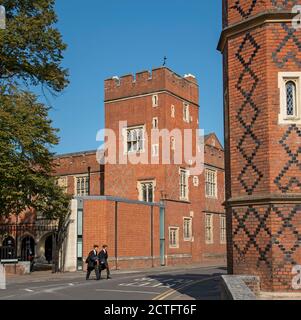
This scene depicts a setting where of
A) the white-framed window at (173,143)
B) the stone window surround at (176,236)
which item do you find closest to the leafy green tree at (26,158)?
the stone window surround at (176,236)

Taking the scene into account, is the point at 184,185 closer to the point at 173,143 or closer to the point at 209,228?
the point at 173,143

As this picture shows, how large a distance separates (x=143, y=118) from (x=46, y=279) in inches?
675

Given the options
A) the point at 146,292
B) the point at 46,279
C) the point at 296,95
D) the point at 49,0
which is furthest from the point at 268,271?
the point at 49,0

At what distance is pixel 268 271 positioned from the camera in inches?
453

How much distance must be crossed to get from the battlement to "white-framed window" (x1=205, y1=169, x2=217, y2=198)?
6.54 meters

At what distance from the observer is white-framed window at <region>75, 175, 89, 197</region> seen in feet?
139

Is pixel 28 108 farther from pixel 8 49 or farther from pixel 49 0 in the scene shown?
pixel 49 0

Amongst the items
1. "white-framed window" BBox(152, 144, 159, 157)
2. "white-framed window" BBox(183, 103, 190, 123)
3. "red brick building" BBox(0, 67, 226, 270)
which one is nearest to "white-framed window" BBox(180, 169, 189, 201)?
"red brick building" BBox(0, 67, 226, 270)

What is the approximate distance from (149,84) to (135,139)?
4012 millimetres

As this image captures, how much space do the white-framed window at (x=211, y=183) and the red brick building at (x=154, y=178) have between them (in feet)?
0.59

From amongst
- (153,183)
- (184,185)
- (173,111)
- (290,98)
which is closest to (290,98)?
(290,98)

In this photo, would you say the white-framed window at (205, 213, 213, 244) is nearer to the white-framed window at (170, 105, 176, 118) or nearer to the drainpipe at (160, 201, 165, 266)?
the drainpipe at (160, 201, 165, 266)

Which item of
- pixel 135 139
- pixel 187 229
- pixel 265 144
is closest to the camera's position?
pixel 265 144

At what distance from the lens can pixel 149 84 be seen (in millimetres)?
37312
